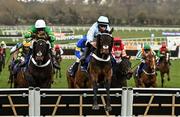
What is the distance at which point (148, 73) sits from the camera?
1453 centimetres

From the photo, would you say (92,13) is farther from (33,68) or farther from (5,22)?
(33,68)

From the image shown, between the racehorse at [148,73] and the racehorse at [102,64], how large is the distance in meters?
4.93

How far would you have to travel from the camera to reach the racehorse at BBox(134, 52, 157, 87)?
1441 centimetres

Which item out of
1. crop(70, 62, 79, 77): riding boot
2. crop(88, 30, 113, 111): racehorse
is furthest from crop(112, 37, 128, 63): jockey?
crop(88, 30, 113, 111): racehorse

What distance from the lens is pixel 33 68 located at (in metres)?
10.7

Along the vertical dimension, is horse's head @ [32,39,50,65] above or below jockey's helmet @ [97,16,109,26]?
below

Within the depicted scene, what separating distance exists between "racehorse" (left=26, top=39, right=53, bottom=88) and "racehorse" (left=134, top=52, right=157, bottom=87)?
175 inches

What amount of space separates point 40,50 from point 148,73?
16.8 ft

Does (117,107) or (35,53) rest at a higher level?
(35,53)

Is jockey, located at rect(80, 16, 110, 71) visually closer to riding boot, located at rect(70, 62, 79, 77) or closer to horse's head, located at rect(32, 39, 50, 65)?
horse's head, located at rect(32, 39, 50, 65)

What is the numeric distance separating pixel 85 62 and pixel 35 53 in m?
1.11

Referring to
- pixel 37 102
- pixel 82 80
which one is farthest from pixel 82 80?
pixel 37 102

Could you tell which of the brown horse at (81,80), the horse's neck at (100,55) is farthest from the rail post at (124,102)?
the brown horse at (81,80)

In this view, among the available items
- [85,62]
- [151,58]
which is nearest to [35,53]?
[85,62]
